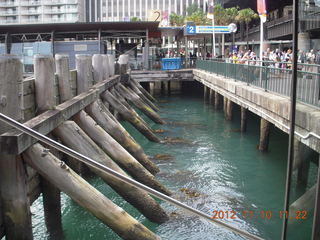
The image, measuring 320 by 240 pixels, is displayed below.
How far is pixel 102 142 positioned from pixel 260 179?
490cm

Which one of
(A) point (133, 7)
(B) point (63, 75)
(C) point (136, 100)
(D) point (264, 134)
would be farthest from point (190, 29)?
(A) point (133, 7)

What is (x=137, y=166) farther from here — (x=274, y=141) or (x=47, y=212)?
(x=274, y=141)

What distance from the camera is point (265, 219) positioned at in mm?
8250

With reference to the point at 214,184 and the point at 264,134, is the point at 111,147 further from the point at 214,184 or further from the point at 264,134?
the point at 264,134

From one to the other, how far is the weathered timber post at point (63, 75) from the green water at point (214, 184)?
7.63 feet

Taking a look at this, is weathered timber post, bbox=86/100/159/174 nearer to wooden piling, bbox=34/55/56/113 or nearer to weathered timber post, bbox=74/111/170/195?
weathered timber post, bbox=74/111/170/195

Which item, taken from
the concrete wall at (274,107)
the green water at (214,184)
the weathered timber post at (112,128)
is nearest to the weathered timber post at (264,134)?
the green water at (214,184)

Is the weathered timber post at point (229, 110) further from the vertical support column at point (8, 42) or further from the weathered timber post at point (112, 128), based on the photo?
the vertical support column at point (8, 42)

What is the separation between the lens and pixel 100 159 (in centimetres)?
667

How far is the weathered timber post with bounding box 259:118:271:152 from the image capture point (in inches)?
518

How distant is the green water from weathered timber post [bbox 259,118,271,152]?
9.8 inches

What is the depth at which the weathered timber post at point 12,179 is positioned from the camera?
211 inches

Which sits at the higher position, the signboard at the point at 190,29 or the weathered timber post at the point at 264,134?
the signboard at the point at 190,29

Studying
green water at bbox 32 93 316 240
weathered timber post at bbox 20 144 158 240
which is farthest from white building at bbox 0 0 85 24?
weathered timber post at bbox 20 144 158 240
